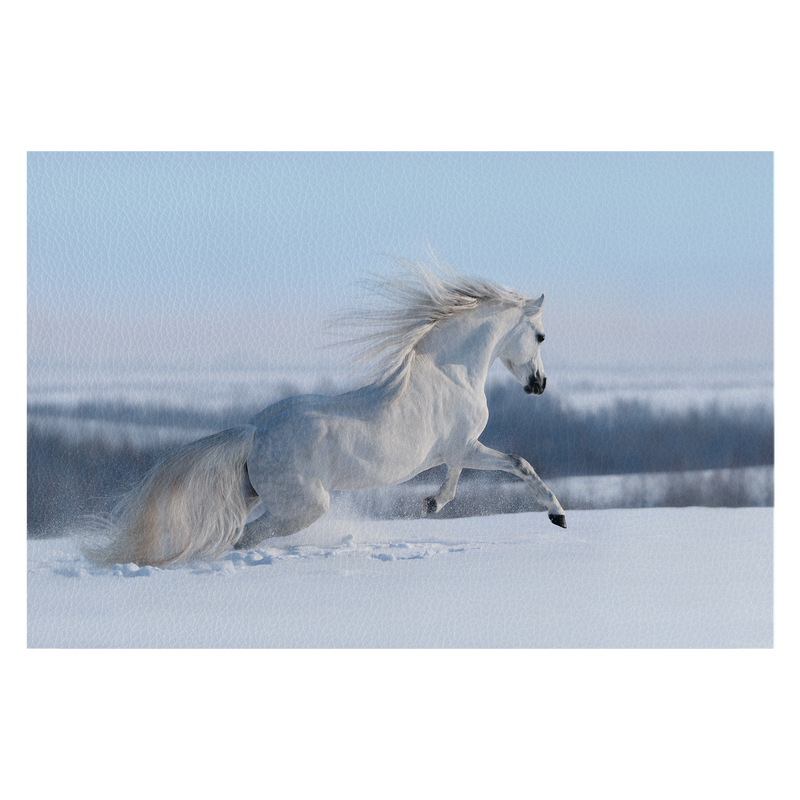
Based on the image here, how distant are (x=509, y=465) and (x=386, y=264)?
110cm

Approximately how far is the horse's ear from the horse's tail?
4.62ft

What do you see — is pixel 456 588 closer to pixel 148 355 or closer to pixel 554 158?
pixel 148 355

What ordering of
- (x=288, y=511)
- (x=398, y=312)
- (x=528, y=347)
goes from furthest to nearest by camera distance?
(x=528, y=347) → (x=398, y=312) → (x=288, y=511)

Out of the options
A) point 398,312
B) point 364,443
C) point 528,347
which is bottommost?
point 364,443

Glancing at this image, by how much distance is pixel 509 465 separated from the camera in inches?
150

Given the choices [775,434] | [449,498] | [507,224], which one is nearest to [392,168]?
[507,224]

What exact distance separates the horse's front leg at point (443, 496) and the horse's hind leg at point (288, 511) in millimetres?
487

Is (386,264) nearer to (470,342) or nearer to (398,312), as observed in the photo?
(398,312)

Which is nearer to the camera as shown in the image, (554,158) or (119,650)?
(119,650)

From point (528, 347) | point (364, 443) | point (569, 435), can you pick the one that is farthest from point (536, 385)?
point (364, 443)

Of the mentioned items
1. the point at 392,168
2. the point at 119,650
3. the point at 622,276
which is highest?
the point at 392,168

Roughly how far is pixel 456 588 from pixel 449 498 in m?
0.42

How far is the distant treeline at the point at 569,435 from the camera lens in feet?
12.3

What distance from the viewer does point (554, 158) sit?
154 inches
